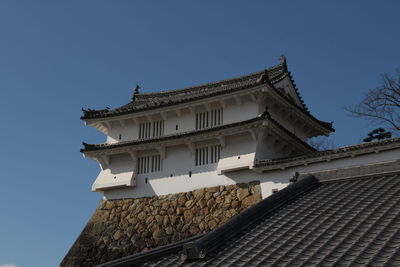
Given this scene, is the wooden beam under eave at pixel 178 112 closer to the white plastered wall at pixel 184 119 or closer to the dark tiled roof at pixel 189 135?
the white plastered wall at pixel 184 119

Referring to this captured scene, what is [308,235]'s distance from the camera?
598 cm

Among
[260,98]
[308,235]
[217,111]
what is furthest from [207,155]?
[308,235]

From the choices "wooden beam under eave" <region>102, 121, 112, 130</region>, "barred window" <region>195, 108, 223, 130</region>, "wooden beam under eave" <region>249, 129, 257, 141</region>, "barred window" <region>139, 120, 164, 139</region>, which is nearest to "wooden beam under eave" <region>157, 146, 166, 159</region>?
"barred window" <region>139, 120, 164, 139</region>

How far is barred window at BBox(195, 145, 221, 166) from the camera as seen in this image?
62.5ft

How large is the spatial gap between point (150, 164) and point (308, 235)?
1496cm

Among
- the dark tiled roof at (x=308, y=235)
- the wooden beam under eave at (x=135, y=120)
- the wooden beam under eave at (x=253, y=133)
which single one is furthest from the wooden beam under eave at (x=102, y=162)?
the dark tiled roof at (x=308, y=235)

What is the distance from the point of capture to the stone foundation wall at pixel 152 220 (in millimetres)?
18047

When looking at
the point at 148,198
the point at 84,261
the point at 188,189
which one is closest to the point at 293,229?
the point at 188,189

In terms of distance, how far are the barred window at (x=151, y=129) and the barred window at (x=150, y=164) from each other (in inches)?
37.5

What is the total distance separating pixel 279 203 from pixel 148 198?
13.1 m

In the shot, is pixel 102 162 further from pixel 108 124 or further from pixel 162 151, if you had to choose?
pixel 162 151

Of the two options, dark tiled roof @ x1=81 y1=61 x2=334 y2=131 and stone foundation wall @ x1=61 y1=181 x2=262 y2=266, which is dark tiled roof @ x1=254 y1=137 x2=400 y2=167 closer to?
stone foundation wall @ x1=61 y1=181 x2=262 y2=266

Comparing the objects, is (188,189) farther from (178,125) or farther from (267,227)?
(267,227)

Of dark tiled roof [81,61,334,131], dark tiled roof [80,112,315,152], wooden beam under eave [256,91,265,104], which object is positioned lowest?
dark tiled roof [80,112,315,152]
